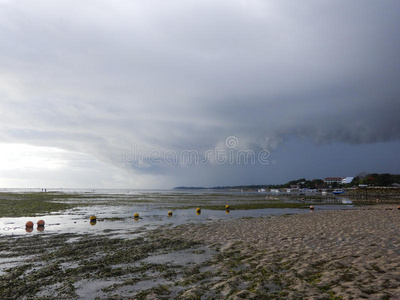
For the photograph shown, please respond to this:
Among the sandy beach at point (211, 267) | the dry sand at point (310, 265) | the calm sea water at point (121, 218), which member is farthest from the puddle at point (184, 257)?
the calm sea water at point (121, 218)

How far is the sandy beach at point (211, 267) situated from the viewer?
833 centimetres

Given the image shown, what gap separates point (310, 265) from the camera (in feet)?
35.7

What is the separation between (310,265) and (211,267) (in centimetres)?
449

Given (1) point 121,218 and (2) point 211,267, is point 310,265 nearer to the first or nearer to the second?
(2) point 211,267

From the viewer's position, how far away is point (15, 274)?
10.4 metres

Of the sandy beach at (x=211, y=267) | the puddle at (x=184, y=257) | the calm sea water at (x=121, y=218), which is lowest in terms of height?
the calm sea water at (x=121, y=218)

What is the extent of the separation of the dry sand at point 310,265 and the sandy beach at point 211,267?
0.03 metres

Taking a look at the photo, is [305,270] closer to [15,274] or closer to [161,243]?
[161,243]

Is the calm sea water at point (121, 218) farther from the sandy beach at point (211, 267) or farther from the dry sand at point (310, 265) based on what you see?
the dry sand at point (310, 265)

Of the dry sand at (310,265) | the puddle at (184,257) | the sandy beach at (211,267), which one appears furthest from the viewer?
the puddle at (184,257)

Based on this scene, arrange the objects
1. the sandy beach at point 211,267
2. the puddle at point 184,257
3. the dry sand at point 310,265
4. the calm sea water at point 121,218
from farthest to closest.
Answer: the calm sea water at point 121,218 → the puddle at point 184,257 → the sandy beach at point 211,267 → the dry sand at point 310,265

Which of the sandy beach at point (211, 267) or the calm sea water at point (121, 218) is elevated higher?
the sandy beach at point (211, 267)

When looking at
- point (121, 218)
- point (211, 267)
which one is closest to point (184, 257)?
point (211, 267)

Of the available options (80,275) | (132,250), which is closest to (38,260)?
(80,275)
